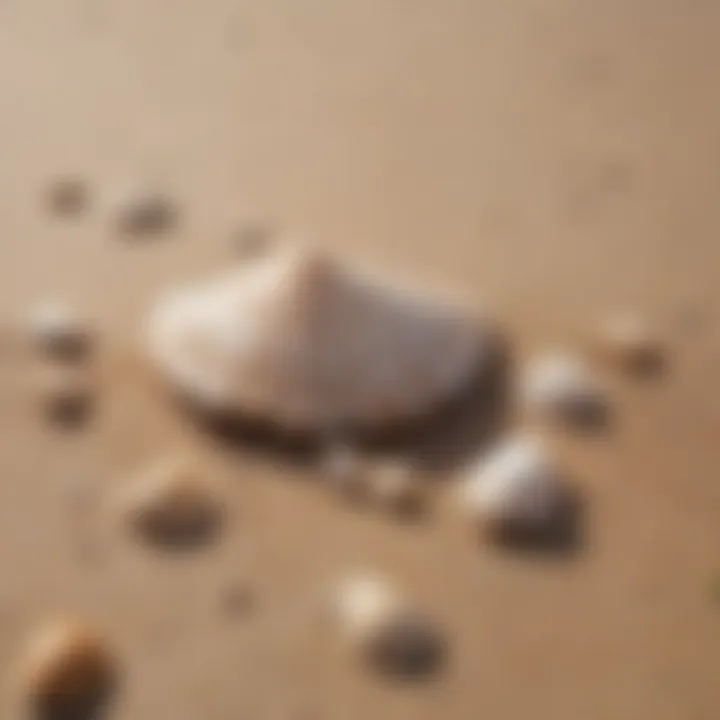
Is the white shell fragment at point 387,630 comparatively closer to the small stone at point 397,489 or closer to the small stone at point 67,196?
the small stone at point 397,489

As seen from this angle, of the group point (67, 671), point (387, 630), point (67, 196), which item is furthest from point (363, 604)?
point (67, 196)

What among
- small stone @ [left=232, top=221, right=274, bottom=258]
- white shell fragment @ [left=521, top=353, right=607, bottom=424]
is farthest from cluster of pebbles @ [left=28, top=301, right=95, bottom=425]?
white shell fragment @ [left=521, top=353, right=607, bottom=424]

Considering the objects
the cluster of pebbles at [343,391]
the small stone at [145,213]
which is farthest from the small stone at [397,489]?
the small stone at [145,213]

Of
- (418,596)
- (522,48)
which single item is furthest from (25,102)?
(418,596)

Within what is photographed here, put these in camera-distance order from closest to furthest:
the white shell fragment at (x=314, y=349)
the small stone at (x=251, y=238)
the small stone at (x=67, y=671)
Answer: the small stone at (x=67, y=671)
the white shell fragment at (x=314, y=349)
the small stone at (x=251, y=238)

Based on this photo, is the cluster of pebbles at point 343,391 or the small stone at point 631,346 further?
the small stone at point 631,346

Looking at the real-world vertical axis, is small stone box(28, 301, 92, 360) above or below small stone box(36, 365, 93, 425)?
above

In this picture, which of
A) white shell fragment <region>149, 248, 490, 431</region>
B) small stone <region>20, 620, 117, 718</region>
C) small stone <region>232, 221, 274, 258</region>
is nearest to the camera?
small stone <region>20, 620, 117, 718</region>

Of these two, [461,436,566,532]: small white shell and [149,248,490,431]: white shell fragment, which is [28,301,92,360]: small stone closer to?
[149,248,490,431]: white shell fragment
